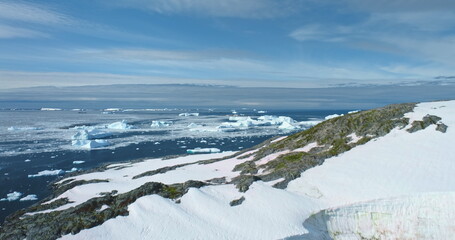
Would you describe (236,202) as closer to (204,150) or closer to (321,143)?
(321,143)

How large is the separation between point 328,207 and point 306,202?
1805mm

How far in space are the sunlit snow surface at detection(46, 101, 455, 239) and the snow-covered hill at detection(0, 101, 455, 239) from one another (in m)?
0.07

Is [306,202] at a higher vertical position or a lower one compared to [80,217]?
higher

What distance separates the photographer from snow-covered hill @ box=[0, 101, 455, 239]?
923 inches

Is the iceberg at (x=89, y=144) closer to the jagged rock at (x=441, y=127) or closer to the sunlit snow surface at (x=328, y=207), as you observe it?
the sunlit snow surface at (x=328, y=207)

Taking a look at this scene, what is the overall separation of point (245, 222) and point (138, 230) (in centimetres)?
793

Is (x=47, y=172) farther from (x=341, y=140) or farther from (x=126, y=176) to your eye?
(x=341, y=140)

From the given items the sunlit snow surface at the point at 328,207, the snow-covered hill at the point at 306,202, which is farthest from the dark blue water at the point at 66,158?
the sunlit snow surface at the point at 328,207

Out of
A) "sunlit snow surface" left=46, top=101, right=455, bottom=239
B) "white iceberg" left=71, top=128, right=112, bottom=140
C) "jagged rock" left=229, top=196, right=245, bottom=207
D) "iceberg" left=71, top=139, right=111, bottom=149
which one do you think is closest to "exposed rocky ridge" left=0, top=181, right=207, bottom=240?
"sunlit snow surface" left=46, top=101, right=455, bottom=239

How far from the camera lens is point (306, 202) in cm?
2619

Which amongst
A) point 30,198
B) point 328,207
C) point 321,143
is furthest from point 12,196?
point 321,143

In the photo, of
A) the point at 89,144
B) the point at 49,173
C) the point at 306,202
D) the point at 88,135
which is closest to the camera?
the point at 306,202

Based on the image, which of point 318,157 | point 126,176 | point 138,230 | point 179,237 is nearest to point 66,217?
point 138,230

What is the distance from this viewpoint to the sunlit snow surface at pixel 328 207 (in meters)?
23.2
